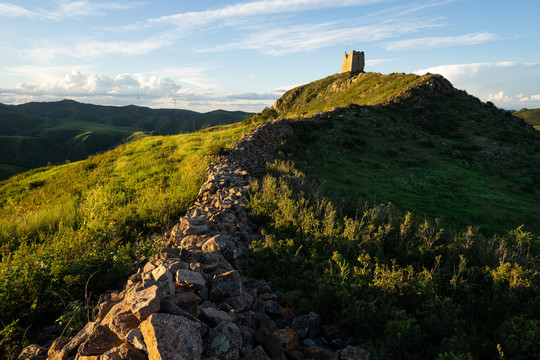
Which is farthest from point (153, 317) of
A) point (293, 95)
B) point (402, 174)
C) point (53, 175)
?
point (293, 95)

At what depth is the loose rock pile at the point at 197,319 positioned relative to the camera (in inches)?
95.7

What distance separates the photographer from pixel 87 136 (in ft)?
436

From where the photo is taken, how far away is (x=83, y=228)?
5918mm

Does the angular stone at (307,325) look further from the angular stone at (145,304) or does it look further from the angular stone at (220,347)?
the angular stone at (145,304)

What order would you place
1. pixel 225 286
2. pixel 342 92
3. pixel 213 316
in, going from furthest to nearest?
pixel 342 92 < pixel 225 286 < pixel 213 316

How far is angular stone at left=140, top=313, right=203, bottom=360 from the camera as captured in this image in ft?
7.43

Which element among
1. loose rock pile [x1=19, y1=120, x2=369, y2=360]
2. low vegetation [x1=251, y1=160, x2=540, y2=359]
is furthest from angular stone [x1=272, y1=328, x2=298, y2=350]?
low vegetation [x1=251, y1=160, x2=540, y2=359]

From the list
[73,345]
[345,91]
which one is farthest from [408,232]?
[345,91]

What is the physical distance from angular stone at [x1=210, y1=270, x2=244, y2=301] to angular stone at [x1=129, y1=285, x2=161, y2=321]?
90 centimetres

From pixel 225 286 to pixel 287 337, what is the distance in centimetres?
103

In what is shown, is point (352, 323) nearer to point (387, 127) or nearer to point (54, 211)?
point (54, 211)

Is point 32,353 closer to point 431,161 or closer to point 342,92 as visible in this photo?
point 431,161

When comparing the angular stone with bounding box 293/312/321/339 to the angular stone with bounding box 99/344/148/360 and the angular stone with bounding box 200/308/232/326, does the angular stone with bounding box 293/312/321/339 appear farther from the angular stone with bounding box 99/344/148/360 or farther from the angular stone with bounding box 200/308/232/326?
the angular stone with bounding box 99/344/148/360

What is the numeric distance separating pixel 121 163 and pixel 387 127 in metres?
22.9
